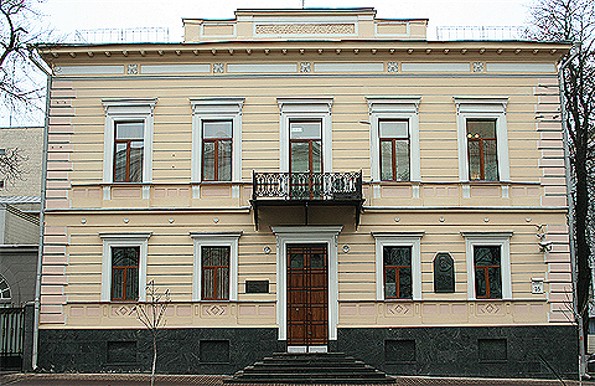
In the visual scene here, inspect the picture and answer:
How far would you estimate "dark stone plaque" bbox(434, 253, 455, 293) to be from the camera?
20.4m

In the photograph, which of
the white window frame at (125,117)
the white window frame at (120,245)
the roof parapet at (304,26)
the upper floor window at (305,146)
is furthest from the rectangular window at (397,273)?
the white window frame at (125,117)

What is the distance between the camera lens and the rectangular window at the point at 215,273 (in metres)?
20.5

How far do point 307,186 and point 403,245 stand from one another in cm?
333

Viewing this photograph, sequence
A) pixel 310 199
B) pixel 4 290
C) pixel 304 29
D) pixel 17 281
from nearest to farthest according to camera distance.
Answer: pixel 310 199 → pixel 304 29 → pixel 17 281 → pixel 4 290

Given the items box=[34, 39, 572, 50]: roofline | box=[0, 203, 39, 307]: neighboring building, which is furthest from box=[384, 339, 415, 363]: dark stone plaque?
box=[0, 203, 39, 307]: neighboring building

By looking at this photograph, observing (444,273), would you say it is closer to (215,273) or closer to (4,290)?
(215,273)

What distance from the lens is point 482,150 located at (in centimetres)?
2122

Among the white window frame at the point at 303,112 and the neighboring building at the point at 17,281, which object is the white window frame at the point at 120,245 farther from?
the white window frame at the point at 303,112

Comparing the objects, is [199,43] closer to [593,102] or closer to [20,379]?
[20,379]

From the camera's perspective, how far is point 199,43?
21.0m

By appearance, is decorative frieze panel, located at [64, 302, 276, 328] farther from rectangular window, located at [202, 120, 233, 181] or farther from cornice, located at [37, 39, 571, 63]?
cornice, located at [37, 39, 571, 63]

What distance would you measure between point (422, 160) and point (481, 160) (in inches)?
70.8

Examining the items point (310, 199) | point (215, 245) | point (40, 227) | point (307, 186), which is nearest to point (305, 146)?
point (307, 186)

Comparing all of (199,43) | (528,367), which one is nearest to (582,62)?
(528,367)
